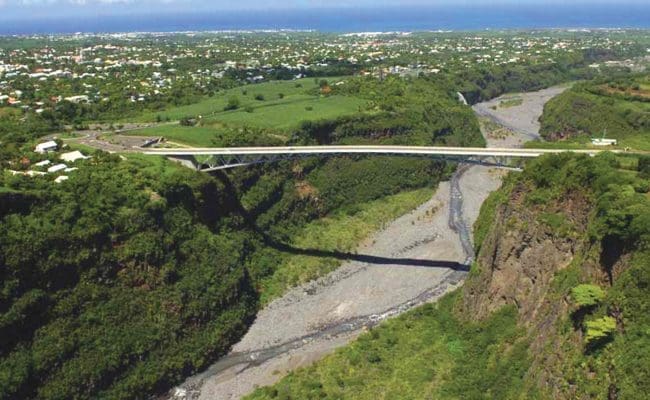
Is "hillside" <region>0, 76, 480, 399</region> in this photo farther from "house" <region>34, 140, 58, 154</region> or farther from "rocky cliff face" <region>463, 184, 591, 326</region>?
"rocky cliff face" <region>463, 184, 591, 326</region>

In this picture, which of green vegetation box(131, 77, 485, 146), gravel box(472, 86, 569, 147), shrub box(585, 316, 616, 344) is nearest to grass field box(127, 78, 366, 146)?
green vegetation box(131, 77, 485, 146)

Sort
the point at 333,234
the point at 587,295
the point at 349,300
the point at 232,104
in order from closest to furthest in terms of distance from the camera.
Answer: the point at 587,295 < the point at 349,300 < the point at 333,234 < the point at 232,104

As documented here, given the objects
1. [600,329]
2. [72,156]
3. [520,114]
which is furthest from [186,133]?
[520,114]

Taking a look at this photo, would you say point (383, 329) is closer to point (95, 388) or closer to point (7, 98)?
point (95, 388)

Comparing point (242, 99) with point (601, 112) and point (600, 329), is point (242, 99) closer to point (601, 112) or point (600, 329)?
point (601, 112)

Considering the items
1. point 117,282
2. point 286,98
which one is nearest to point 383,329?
point 117,282

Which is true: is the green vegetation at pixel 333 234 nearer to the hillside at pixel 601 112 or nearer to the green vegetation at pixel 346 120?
the green vegetation at pixel 346 120
